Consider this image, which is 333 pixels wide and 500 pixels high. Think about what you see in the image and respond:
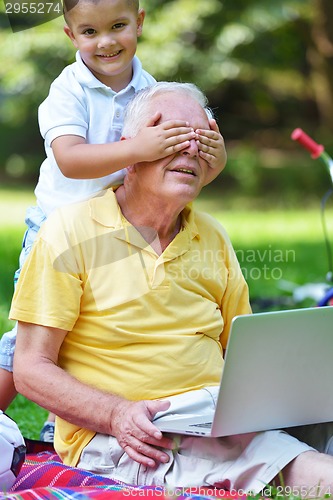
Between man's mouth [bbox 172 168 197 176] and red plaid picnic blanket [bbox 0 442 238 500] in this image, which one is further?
man's mouth [bbox 172 168 197 176]

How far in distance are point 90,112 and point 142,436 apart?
3.32 feet

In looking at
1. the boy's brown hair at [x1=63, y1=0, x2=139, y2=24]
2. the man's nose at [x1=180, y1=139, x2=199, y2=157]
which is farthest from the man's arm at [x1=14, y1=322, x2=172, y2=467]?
the boy's brown hair at [x1=63, y1=0, x2=139, y2=24]

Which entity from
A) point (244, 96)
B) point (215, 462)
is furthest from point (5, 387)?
point (244, 96)

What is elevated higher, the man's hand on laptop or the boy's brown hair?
the boy's brown hair

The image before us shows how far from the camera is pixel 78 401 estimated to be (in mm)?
2490

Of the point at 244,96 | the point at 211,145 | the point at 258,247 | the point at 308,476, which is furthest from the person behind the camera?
the point at 244,96

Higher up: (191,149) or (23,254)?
(191,149)

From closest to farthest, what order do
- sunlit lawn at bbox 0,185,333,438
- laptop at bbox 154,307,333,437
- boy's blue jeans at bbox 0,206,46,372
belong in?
laptop at bbox 154,307,333,437 → boy's blue jeans at bbox 0,206,46,372 → sunlit lawn at bbox 0,185,333,438

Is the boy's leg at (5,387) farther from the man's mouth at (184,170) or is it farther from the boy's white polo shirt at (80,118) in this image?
the man's mouth at (184,170)

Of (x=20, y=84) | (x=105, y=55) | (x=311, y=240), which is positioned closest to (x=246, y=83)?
(x=20, y=84)

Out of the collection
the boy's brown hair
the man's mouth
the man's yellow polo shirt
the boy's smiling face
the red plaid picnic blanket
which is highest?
the boy's brown hair

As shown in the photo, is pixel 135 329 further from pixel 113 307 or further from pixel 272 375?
pixel 272 375

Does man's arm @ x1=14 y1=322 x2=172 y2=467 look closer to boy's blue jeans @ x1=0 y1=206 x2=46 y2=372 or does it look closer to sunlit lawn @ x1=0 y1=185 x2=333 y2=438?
boy's blue jeans @ x1=0 y1=206 x2=46 y2=372

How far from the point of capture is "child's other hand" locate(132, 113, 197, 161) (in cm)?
255
